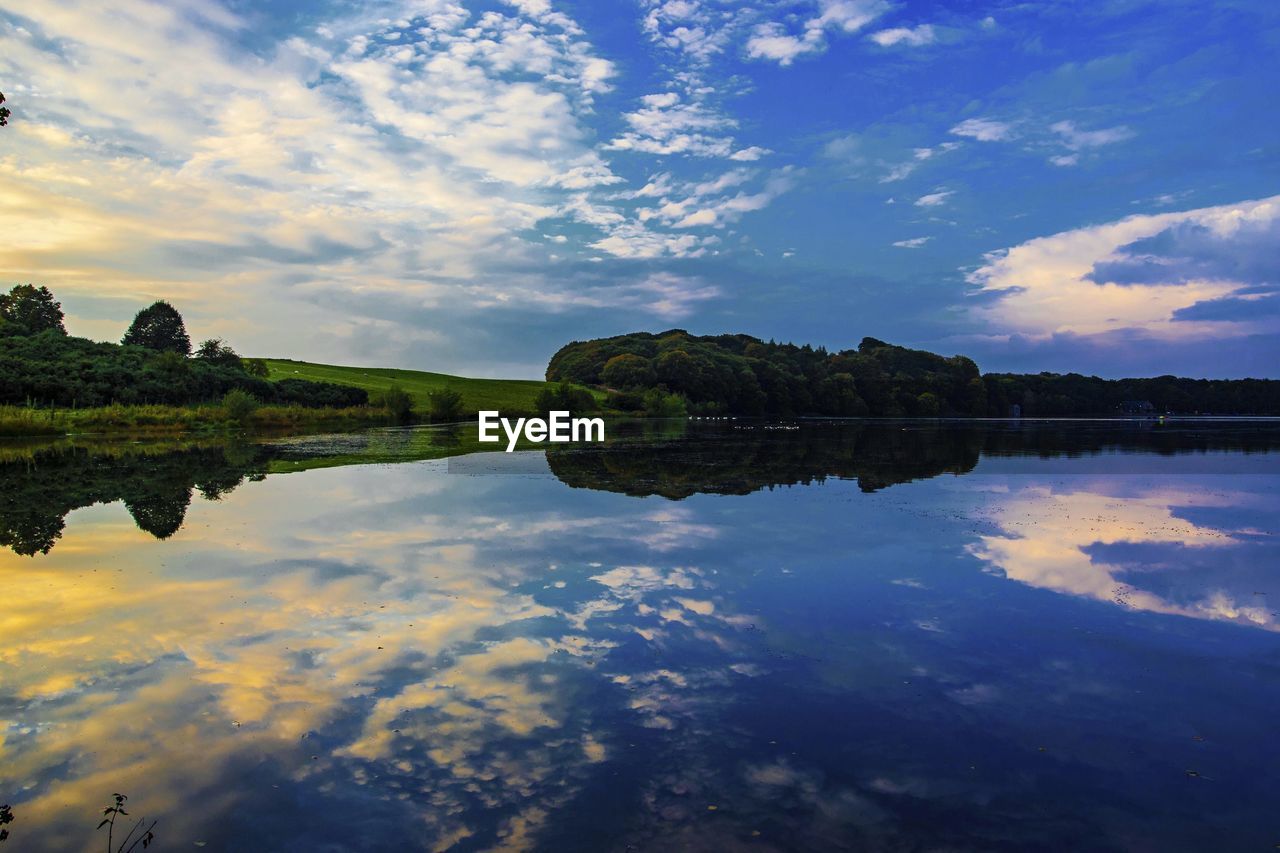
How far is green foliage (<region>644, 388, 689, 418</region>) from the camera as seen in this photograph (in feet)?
366

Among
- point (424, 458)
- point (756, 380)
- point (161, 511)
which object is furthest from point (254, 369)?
point (756, 380)

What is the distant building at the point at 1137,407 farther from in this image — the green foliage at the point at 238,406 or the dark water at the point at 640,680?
the dark water at the point at 640,680

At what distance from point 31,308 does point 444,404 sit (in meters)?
55.1

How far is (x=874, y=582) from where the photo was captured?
1282cm

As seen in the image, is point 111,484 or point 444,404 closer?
point 111,484

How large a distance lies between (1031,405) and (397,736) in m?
201

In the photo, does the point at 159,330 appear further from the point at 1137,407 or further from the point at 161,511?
the point at 1137,407

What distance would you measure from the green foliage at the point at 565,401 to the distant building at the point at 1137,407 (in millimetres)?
149215

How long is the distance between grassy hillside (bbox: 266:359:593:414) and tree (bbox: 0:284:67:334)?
24.2 meters

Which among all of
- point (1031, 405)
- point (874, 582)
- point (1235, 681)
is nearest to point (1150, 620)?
point (1235, 681)

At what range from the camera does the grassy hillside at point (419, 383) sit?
92.1m

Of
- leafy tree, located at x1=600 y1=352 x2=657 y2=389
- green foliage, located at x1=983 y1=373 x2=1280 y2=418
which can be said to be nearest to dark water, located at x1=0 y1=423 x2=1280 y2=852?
leafy tree, located at x1=600 y1=352 x2=657 y2=389

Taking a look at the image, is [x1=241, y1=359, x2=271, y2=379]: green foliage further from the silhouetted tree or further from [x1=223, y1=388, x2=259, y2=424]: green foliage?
the silhouetted tree

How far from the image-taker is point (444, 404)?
76.0 metres
